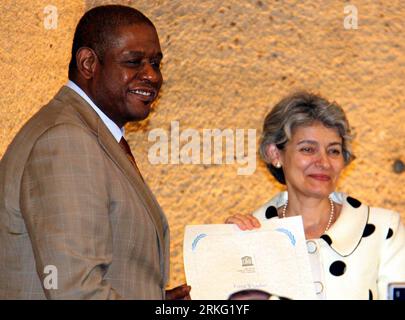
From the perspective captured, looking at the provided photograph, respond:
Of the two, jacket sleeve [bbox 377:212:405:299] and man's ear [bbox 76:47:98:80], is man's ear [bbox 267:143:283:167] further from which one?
man's ear [bbox 76:47:98:80]

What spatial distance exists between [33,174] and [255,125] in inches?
75.5

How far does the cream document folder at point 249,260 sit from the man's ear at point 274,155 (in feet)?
1.85

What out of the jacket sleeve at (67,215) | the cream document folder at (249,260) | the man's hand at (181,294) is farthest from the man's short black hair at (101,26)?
the man's hand at (181,294)

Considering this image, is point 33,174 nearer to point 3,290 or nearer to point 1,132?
point 3,290

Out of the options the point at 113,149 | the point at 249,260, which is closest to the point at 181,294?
the point at 249,260

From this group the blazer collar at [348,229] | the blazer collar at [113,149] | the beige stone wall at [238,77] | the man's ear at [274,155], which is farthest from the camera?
the beige stone wall at [238,77]

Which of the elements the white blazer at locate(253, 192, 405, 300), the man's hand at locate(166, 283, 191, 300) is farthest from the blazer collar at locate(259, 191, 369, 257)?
the man's hand at locate(166, 283, 191, 300)

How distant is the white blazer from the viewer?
259cm

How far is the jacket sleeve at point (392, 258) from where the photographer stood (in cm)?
256

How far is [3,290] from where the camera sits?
2.13 metres

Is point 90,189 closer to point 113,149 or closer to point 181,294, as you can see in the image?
point 113,149

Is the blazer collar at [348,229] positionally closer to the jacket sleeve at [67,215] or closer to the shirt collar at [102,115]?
the shirt collar at [102,115]

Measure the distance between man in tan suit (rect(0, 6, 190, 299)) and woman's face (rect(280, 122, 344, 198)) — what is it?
0.61m
